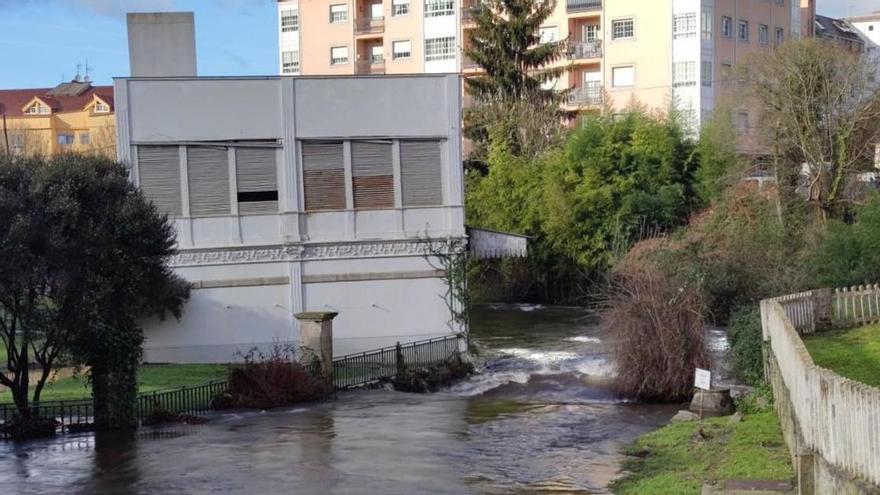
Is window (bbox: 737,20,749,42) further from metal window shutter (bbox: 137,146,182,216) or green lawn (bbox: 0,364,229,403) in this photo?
green lawn (bbox: 0,364,229,403)

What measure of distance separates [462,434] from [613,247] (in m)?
26.7

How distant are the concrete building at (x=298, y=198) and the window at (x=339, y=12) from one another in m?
41.1

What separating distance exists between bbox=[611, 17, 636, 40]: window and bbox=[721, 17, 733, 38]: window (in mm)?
5318

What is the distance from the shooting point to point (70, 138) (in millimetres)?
92812

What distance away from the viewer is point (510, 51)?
59.8 metres

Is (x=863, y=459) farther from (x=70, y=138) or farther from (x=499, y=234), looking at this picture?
(x=70, y=138)

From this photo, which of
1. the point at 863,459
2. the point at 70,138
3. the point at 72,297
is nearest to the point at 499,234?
the point at 72,297

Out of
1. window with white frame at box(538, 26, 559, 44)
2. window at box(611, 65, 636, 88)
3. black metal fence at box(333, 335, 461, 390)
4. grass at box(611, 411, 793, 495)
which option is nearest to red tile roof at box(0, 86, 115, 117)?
window with white frame at box(538, 26, 559, 44)

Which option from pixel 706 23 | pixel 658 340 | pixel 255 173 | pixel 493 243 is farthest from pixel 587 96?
pixel 658 340

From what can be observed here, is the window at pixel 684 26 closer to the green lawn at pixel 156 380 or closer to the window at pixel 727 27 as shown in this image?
the window at pixel 727 27

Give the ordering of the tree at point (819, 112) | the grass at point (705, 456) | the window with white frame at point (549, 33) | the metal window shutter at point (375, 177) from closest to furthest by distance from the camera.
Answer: the grass at point (705, 456) → the metal window shutter at point (375, 177) → the tree at point (819, 112) → the window with white frame at point (549, 33)

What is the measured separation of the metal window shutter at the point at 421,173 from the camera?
33.2 metres

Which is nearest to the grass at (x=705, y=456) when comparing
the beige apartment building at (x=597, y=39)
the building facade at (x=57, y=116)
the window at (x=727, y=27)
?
the beige apartment building at (x=597, y=39)

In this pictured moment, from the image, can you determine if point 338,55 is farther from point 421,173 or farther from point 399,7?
point 421,173
